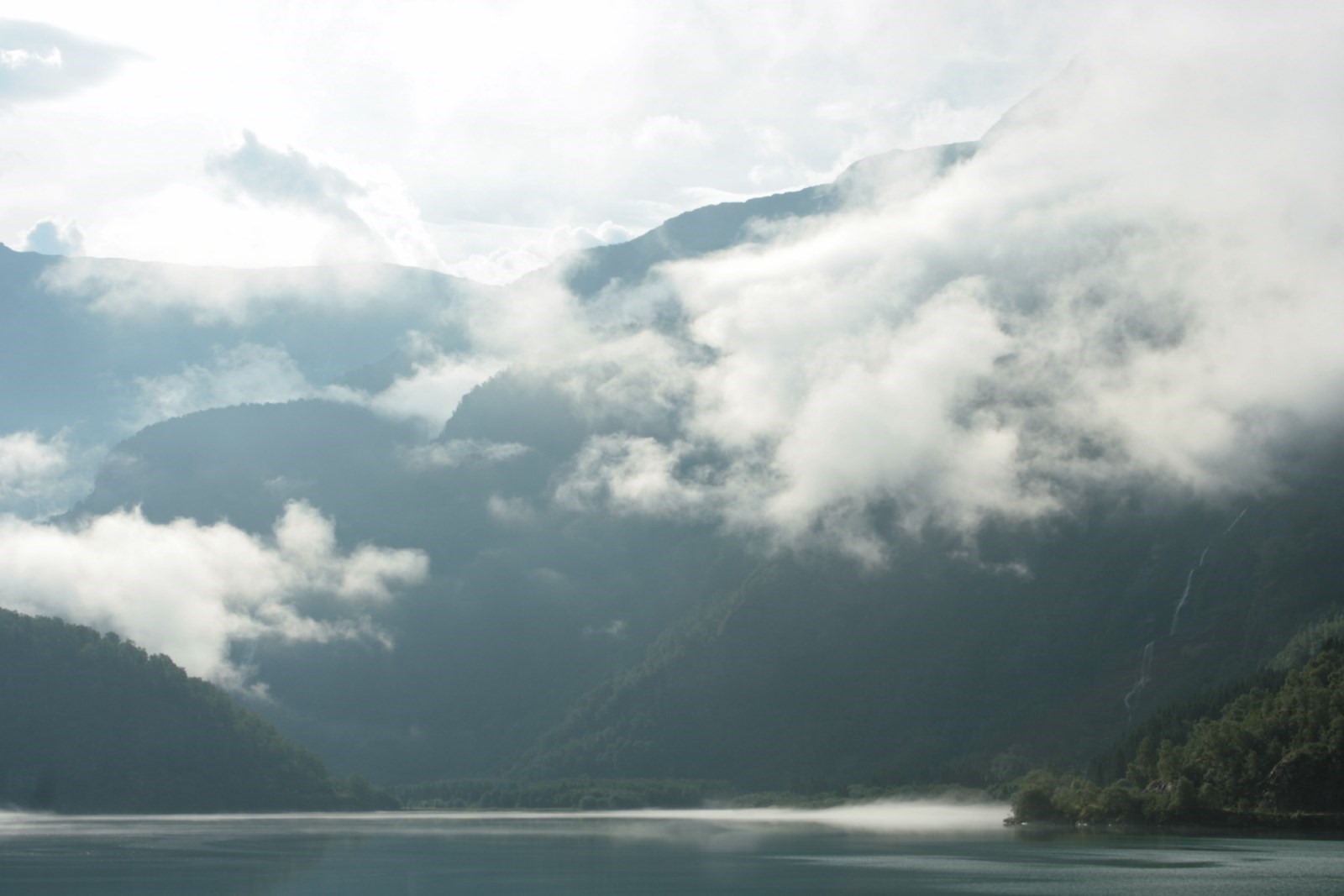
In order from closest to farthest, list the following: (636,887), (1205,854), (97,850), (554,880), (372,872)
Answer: (636,887), (554,880), (372,872), (1205,854), (97,850)

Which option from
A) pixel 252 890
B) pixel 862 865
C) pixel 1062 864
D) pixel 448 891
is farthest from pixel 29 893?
pixel 1062 864

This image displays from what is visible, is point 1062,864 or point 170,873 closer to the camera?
point 170,873

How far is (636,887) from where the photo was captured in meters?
132

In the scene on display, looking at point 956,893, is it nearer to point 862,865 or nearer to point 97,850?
point 862,865

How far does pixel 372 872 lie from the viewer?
15150 cm

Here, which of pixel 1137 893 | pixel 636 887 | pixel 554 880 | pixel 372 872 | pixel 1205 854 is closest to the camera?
pixel 1137 893

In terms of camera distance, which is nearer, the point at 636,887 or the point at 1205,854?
the point at 636,887

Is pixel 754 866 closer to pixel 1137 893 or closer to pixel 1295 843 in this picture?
pixel 1137 893

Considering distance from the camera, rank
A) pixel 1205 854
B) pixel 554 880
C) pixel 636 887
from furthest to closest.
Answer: pixel 1205 854 < pixel 554 880 < pixel 636 887

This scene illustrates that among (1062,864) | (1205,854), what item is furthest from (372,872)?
(1205,854)

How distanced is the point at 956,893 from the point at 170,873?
7639cm

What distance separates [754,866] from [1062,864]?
32.6m

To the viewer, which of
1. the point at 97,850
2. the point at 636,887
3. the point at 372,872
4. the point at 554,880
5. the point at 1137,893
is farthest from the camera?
the point at 97,850

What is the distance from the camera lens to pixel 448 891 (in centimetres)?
12862
